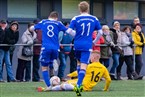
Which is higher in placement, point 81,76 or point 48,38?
point 48,38

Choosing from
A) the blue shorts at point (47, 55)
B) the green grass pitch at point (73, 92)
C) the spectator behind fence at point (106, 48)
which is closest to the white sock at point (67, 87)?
the green grass pitch at point (73, 92)

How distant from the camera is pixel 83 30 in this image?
15.1m

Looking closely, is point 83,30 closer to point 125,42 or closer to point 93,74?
point 93,74

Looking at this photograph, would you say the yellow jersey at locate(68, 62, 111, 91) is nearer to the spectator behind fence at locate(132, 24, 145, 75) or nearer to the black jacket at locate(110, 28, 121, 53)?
the black jacket at locate(110, 28, 121, 53)

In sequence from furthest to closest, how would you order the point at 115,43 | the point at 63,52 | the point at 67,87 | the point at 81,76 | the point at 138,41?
the point at 138,41 → the point at 115,43 → the point at 63,52 → the point at 67,87 → the point at 81,76

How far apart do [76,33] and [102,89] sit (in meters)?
2.55

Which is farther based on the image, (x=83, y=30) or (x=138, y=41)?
(x=138, y=41)

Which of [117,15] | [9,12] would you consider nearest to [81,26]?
[9,12]

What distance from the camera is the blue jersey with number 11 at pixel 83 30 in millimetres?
15086

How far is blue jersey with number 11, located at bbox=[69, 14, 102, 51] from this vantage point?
1509 cm

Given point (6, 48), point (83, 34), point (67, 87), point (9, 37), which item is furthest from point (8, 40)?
point (83, 34)

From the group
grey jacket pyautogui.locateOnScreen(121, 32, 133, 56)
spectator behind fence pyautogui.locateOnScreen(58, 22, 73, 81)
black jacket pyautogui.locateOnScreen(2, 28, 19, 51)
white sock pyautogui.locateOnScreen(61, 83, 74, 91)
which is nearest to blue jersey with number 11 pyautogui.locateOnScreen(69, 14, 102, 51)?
white sock pyautogui.locateOnScreen(61, 83, 74, 91)

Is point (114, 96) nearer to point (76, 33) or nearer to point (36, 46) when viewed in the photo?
point (76, 33)

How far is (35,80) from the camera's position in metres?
21.1
